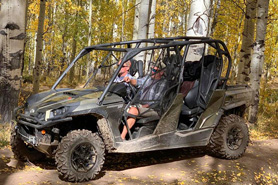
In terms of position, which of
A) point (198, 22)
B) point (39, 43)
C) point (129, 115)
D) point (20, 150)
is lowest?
point (20, 150)

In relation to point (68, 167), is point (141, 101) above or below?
above

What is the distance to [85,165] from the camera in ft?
15.5

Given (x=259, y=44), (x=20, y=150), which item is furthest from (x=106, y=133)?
(x=259, y=44)

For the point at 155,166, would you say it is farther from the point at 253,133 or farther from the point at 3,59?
the point at 253,133

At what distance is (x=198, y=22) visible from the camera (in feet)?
23.3

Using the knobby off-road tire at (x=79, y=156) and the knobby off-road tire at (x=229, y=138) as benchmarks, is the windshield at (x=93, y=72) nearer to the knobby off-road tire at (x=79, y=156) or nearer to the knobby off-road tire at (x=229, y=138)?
the knobby off-road tire at (x=79, y=156)

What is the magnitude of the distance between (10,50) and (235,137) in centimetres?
483

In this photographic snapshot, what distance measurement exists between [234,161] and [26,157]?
375 centimetres

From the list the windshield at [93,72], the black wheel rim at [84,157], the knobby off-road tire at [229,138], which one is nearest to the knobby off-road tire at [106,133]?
the black wheel rim at [84,157]

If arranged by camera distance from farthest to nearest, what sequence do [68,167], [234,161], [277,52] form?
[277,52]
[234,161]
[68,167]

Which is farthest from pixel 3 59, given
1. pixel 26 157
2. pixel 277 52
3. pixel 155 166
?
pixel 277 52

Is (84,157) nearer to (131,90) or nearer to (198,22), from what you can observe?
(131,90)

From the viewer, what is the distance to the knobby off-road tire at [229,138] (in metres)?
6.18

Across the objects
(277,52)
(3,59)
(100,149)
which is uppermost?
(277,52)
